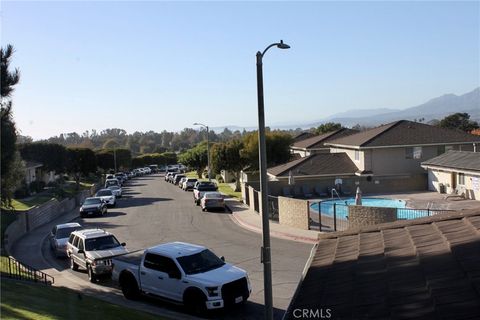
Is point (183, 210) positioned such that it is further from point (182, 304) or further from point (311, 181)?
point (182, 304)

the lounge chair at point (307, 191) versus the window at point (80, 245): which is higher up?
the window at point (80, 245)

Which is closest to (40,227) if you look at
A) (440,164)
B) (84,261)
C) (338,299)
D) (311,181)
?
(84,261)

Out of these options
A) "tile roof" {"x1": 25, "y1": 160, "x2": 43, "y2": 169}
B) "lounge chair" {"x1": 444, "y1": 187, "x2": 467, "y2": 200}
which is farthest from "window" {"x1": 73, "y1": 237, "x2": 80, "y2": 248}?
"tile roof" {"x1": 25, "y1": 160, "x2": 43, "y2": 169}

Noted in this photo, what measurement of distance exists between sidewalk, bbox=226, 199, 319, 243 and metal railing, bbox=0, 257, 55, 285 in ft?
38.3

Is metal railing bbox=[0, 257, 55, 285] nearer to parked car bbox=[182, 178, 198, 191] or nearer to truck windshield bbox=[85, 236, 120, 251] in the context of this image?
truck windshield bbox=[85, 236, 120, 251]

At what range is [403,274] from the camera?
22.1ft

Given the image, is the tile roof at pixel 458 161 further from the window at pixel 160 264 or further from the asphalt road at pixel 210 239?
the window at pixel 160 264

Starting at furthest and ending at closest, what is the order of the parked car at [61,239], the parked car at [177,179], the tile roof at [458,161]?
the parked car at [177,179] → the tile roof at [458,161] → the parked car at [61,239]

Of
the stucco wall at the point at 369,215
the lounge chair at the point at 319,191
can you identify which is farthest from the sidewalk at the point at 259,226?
the lounge chair at the point at 319,191

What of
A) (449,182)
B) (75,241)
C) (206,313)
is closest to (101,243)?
(75,241)

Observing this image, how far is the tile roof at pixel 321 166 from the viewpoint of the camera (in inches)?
1839

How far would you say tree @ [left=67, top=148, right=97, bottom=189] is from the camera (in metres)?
72.9

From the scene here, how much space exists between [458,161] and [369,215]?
18.7 metres

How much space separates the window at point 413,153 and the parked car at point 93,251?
33543 millimetres
